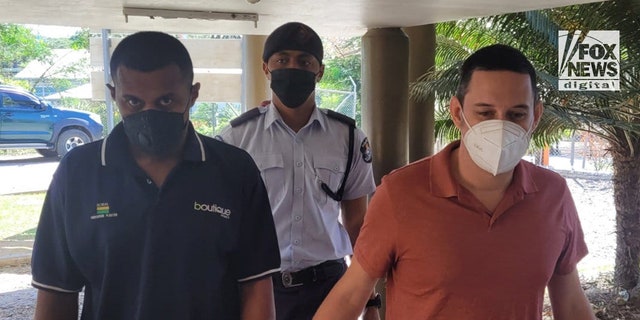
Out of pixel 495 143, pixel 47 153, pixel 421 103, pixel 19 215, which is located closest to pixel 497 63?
pixel 495 143

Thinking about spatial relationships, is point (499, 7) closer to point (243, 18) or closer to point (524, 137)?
point (243, 18)

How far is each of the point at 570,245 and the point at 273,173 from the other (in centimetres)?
117

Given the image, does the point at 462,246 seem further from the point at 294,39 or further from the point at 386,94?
the point at 386,94

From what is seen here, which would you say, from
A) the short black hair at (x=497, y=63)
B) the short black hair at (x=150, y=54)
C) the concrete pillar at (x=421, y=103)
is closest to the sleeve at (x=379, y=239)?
the short black hair at (x=497, y=63)

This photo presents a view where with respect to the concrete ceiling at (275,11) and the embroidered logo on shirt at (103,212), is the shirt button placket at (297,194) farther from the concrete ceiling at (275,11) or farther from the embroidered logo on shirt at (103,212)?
the concrete ceiling at (275,11)

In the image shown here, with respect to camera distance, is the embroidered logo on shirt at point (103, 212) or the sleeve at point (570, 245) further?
the sleeve at point (570, 245)

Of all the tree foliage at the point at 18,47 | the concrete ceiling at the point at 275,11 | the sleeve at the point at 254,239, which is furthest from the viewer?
the tree foliage at the point at 18,47

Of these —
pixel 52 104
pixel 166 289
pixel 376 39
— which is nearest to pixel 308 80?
pixel 166 289

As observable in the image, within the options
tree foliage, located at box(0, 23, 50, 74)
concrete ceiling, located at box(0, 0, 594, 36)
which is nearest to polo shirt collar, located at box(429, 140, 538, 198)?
concrete ceiling, located at box(0, 0, 594, 36)

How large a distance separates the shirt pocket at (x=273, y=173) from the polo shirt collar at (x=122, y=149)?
0.81 m

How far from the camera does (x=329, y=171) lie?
2426 mm

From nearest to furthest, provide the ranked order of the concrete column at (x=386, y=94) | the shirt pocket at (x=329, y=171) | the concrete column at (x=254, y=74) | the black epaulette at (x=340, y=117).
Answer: the shirt pocket at (x=329, y=171) → the black epaulette at (x=340, y=117) → the concrete column at (x=386, y=94) → the concrete column at (x=254, y=74)
